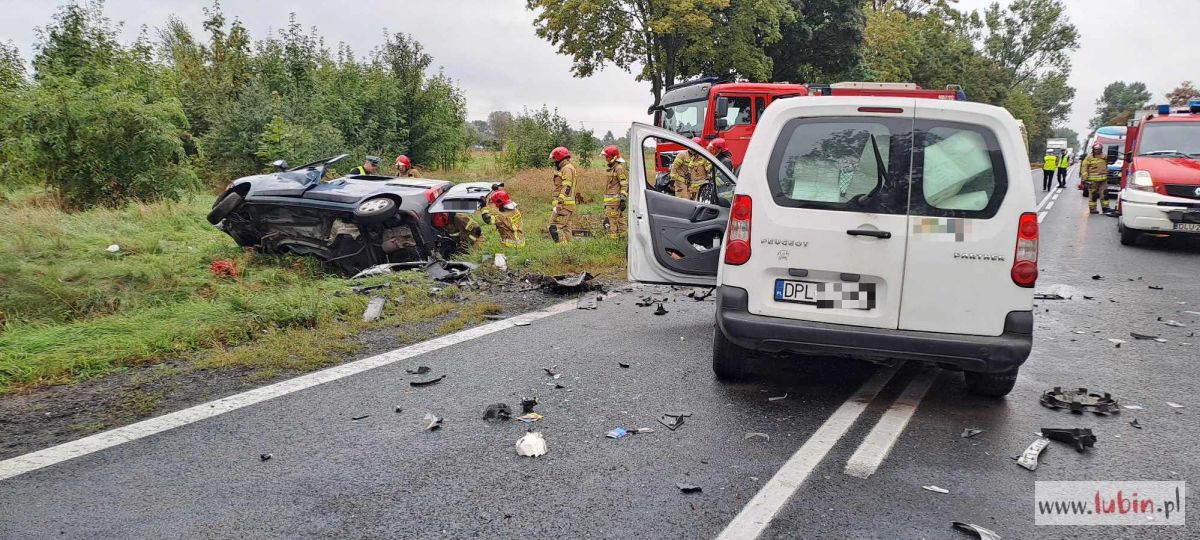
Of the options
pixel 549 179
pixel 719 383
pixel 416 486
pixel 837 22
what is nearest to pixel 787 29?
pixel 837 22

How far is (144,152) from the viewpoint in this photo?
13156 millimetres

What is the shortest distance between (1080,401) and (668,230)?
301 centimetres

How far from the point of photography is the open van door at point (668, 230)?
6.05 m

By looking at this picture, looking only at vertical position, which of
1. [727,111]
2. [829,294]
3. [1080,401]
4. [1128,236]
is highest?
[727,111]

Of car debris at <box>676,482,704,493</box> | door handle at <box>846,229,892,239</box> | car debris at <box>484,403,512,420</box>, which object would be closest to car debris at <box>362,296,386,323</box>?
car debris at <box>484,403,512,420</box>

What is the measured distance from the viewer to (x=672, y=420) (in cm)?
405

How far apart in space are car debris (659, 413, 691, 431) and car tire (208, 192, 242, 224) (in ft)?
22.8

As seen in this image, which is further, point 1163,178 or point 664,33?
point 664,33

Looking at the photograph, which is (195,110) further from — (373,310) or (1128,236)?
(1128,236)

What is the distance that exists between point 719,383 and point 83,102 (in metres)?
12.3

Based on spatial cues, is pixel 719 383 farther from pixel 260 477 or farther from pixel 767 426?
pixel 260 477

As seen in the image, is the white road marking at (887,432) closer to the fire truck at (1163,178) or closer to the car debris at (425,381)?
the car debris at (425,381)

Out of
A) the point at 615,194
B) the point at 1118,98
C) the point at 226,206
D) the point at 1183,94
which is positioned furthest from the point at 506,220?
the point at 1118,98

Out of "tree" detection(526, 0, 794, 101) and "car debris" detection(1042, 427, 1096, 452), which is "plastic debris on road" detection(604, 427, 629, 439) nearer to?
"car debris" detection(1042, 427, 1096, 452)
